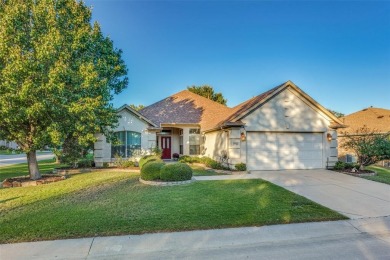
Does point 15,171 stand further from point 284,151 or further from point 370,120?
point 370,120

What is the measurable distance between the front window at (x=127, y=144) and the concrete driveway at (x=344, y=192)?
9.94 meters

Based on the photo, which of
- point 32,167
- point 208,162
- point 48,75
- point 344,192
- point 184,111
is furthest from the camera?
point 184,111

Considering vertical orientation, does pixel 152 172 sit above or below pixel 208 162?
above

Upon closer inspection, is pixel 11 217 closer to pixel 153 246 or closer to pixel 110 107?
pixel 153 246

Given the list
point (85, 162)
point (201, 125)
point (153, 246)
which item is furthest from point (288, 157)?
point (85, 162)

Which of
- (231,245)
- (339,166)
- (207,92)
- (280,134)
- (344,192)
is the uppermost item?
(207,92)

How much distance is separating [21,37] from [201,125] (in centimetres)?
1353

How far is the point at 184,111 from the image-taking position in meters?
22.8

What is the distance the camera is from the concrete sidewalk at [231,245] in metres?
4.45

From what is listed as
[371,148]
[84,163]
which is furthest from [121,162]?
[371,148]

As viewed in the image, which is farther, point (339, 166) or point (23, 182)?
point (339, 166)

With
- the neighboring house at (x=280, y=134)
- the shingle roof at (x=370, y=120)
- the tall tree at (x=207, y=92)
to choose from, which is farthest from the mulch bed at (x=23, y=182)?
the tall tree at (x=207, y=92)

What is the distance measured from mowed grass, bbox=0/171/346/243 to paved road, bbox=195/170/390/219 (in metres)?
0.72

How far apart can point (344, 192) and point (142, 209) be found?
7429mm
